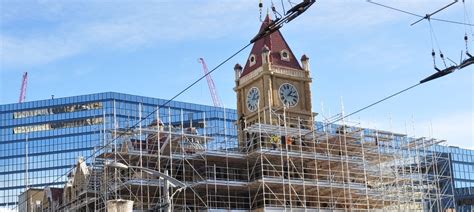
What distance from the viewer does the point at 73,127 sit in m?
151

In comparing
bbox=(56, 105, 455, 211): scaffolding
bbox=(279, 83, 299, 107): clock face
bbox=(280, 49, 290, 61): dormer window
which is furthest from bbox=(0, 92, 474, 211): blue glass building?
bbox=(56, 105, 455, 211): scaffolding

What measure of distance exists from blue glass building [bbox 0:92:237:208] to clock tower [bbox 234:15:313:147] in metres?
70.3

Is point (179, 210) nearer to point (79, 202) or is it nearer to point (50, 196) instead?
point (79, 202)

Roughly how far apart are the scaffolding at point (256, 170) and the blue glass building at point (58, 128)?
73.7 meters

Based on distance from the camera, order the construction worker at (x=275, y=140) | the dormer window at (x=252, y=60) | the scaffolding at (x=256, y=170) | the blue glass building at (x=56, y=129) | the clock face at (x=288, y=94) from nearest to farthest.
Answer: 1. the scaffolding at (x=256, y=170)
2. the construction worker at (x=275, y=140)
3. the clock face at (x=288, y=94)
4. the dormer window at (x=252, y=60)
5. the blue glass building at (x=56, y=129)

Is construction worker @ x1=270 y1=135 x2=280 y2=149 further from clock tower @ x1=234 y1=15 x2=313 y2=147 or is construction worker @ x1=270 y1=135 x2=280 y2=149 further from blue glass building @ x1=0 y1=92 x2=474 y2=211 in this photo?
blue glass building @ x1=0 y1=92 x2=474 y2=211

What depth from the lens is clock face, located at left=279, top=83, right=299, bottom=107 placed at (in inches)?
2938

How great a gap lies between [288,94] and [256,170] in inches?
381

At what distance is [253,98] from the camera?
2992 inches

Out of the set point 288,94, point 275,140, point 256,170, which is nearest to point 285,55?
point 288,94

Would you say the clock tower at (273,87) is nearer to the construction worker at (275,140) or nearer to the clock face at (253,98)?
the clock face at (253,98)

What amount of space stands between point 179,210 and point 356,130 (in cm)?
1897

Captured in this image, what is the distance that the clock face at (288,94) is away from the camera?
74625 millimetres

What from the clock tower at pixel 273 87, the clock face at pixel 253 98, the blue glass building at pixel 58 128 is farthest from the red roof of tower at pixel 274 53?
the blue glass building at pixel 58 128
